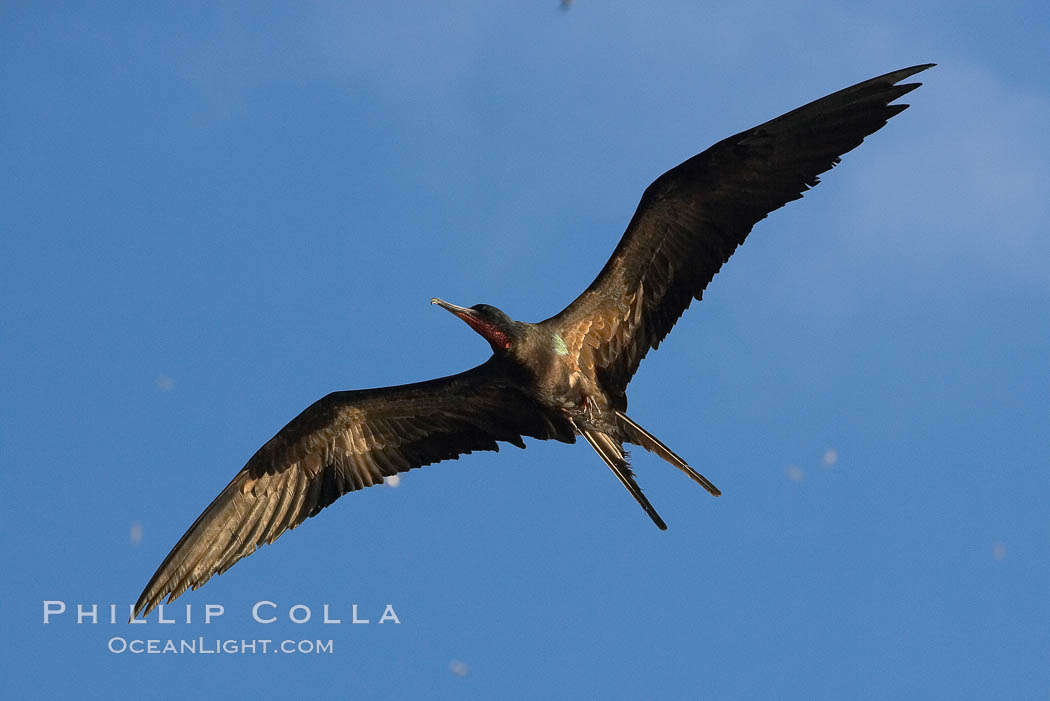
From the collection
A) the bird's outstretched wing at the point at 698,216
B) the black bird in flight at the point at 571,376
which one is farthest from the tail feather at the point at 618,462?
the bird's outstretched wing at the point at 698,216

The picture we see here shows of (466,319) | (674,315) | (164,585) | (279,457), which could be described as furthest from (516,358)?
(164,585)

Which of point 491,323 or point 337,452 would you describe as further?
point 337,452

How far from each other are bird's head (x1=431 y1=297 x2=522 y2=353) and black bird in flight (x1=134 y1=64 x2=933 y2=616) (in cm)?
1

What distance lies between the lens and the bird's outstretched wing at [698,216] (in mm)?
10570

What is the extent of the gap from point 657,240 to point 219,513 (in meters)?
4.03

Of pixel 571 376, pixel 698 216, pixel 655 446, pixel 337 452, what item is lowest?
pixel 655 446

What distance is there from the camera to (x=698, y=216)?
10781mm

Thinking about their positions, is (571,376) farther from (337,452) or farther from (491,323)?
(337,452)

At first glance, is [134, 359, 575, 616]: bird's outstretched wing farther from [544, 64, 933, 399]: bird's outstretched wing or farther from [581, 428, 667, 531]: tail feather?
[544, 64, 933, 399]: bird's outstretched wing

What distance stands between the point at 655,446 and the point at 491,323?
4.84 ft

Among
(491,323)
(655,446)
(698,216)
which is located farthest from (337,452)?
(698,216)

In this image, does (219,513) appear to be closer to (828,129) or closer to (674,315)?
(674,315)

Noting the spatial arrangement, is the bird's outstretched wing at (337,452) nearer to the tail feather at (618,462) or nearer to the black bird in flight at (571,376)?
Answer: the black bird in flight at (571,376)

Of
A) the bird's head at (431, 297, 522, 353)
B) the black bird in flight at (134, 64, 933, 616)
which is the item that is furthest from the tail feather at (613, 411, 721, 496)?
the bird's head at (431, 297, 522, 353)
